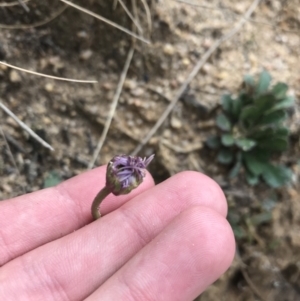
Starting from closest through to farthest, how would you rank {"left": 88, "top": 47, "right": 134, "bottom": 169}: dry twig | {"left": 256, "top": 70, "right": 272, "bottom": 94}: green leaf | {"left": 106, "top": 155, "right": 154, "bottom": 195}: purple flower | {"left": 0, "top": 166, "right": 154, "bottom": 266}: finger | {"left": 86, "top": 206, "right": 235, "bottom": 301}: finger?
{"left": 86, "top": 206, "right": 235, "bottom": 301}: finger → {"left": 106, "top": 155, "right": 154, "bottom": 195}: purple flower → {"left": 0, "top": 166, "right": 154, "bottom": 266}: finger → {"left": 88, "top": 47, "right": 134, "bottom": 169}: dry twig → {"left": 256, "top": 70, "right": 272, "bottom": 94}: green leaf

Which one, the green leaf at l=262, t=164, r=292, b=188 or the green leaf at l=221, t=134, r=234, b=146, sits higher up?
the green leaf at l=221, t=134, r=234, b=146

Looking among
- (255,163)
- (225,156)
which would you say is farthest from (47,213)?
A: (255,163)

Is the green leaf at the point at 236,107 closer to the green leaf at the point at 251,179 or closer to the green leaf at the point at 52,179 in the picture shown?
the green leaf at the point at 251,179

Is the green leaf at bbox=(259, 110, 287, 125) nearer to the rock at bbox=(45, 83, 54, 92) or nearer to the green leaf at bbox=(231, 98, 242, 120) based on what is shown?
the green leaf at bbox=(231, 98, 242, 120)

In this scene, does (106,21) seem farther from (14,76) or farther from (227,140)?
(227,140)

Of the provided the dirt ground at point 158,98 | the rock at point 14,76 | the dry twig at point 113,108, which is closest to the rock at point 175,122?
the dirt ground at point 158,98

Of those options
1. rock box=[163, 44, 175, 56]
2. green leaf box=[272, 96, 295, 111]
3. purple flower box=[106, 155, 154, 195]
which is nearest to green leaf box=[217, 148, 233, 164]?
green leaf box=[272, 96, 295, 111]

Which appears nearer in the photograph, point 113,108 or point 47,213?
point 47,213
